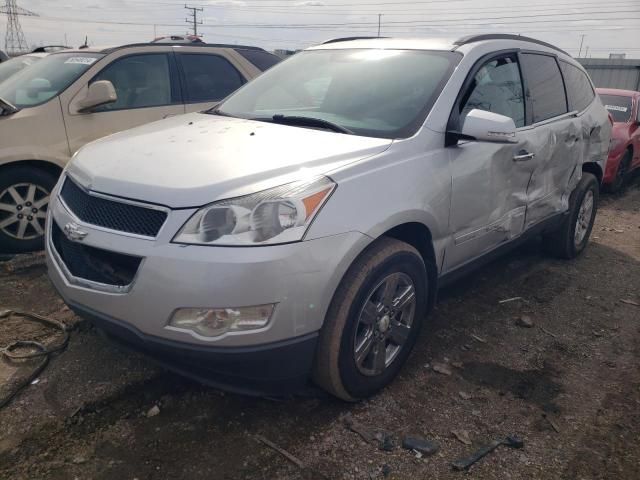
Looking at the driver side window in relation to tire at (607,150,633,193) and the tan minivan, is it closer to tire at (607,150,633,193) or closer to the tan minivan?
the tan minivan

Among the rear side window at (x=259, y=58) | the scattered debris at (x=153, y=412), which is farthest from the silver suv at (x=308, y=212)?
the rear side window at (x=259, y=58)

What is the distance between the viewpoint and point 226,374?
2381 mm

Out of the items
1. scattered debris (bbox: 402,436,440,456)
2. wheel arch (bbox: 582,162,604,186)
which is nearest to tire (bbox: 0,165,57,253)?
scattered debris (bbox: 402,436,440,456)

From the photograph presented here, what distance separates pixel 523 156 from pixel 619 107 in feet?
20.6

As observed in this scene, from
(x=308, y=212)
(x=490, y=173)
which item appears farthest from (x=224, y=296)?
(x=490, y=173)

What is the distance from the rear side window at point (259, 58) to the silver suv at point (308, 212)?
2.37m

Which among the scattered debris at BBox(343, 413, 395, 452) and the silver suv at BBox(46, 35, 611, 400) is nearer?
the silver suv at BBox(46, 35, 611, 400)

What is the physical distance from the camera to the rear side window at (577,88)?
4.64 m

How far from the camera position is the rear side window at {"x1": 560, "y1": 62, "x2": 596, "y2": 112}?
4645mm

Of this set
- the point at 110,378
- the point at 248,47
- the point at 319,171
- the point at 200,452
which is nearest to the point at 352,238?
the point at 319,171

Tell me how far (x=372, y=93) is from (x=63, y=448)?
8.19ft

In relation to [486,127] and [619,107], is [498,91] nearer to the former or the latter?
[486,127]

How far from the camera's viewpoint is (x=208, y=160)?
2.59m

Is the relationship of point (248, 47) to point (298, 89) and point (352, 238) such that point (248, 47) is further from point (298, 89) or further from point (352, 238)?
point (352, 238)
